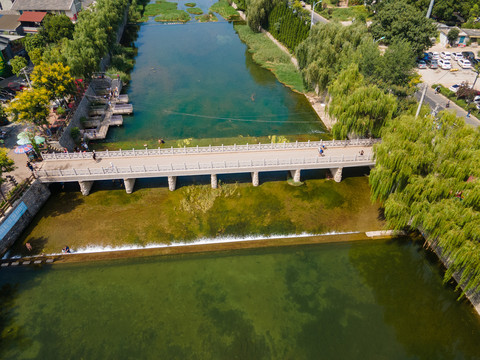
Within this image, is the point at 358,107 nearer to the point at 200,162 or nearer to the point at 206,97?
the point at 200,162

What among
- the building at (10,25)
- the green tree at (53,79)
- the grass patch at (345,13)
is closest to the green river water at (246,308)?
the green tree at (53,79)

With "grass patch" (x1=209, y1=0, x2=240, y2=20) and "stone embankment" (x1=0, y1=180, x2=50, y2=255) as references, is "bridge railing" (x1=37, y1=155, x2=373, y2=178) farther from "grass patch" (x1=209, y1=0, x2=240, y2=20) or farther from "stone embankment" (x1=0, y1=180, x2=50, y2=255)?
Result: "grass patch" (x1=209, y1=0, x2=240, y2=20)

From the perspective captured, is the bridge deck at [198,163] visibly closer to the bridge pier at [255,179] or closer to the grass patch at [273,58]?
the bridge pier at [255,179]

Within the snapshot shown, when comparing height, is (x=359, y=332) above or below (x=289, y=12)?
below

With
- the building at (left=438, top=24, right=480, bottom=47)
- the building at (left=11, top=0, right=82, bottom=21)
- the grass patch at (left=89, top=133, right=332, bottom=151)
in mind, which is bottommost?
the grass patch at (left=89, top=133, right=332, bottom=151)

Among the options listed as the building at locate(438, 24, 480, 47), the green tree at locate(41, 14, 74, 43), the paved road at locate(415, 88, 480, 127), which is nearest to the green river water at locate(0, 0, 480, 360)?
the paved road at locate(415, 88, 480, 127)

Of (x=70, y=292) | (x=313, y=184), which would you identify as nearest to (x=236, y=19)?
(x=313, y=184)

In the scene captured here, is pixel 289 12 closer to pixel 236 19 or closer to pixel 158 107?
pixel 236 19
